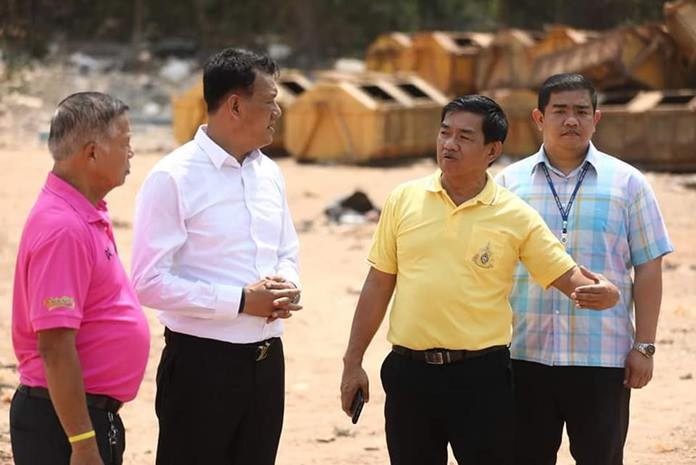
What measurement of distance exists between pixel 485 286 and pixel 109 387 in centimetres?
133

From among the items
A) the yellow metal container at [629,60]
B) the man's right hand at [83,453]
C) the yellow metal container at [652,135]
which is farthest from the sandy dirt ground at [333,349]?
the yellow metal container at [629,60]

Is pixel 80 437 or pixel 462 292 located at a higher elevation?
pixel 462 292

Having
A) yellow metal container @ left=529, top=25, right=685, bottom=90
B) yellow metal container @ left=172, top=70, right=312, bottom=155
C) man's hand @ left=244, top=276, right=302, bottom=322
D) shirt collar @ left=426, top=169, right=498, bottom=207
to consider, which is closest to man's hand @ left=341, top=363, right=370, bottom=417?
man's hand @ left=244, top=276, right=302, bottom=322

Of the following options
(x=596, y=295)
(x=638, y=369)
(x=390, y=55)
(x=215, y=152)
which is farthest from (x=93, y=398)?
(x=390, y=55)

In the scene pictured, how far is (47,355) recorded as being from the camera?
3.47 m

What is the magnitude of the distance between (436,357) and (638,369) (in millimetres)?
837

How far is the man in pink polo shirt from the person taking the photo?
3467 mm

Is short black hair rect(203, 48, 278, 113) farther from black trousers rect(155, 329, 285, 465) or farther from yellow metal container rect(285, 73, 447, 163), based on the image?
yellow metal container rect(285, 73, 447, 163)

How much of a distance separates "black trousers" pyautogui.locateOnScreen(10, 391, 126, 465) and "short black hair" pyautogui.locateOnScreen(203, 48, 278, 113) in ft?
3.77

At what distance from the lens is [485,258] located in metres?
4.25

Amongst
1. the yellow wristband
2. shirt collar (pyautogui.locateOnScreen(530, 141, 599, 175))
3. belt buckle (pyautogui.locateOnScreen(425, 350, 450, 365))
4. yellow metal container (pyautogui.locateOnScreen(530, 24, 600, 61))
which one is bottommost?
the yellow wristband

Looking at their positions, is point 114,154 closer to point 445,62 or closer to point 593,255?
point 593,255

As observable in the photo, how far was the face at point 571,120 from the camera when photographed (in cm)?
467

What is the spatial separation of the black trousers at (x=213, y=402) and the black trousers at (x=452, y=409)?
1.44 feet
